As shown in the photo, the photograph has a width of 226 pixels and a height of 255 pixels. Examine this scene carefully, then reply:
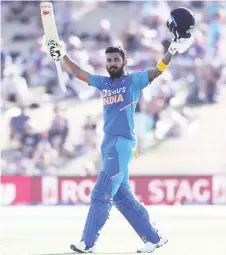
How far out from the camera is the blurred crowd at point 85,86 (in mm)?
12797

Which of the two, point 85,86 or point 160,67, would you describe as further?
point 85,86

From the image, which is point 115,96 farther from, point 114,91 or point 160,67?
point 160,67

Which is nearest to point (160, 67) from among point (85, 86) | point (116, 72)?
point (116, 72)

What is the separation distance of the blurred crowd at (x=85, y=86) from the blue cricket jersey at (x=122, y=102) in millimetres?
7207

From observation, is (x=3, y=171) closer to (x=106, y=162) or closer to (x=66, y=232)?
(x=66, y=232)

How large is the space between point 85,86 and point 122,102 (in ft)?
27.1

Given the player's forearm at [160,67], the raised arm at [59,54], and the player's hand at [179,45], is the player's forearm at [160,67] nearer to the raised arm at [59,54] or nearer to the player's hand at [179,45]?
the player's hand at [179,45]

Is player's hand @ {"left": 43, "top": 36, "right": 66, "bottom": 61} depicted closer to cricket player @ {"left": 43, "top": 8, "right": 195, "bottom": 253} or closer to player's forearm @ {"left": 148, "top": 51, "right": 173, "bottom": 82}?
cricket player @ {"left": 43, "top": 8, "right": 195, "bottom": 253}

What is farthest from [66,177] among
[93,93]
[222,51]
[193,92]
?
[222,51]

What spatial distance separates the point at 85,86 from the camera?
13586 mm

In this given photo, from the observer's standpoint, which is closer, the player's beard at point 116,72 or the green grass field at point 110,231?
the player's beard at point 116,72

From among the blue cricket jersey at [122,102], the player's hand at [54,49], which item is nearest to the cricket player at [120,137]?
the blue cricket jersey at [122,102]

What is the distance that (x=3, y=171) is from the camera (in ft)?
41.2

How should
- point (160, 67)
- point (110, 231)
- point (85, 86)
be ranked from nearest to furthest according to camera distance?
point (160, 67) < point (110, 231) < point (85, 86)
